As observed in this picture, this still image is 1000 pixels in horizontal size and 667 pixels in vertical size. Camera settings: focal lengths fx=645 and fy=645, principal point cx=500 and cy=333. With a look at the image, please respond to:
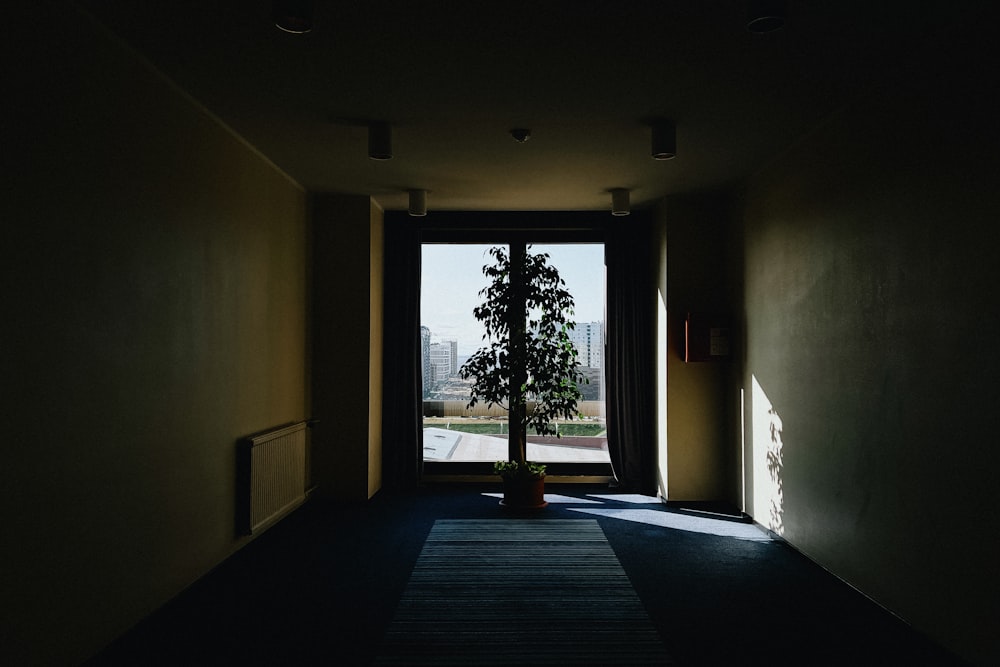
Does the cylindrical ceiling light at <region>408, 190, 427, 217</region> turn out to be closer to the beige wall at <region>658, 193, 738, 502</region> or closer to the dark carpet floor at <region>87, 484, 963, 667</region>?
the beige wall at <region>658, 193, 738, 502</region>

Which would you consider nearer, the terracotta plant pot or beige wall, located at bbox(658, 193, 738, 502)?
the terracotta plant pot

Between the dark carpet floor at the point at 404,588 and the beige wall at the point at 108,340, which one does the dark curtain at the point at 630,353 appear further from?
the beige wall at the point at 108,340

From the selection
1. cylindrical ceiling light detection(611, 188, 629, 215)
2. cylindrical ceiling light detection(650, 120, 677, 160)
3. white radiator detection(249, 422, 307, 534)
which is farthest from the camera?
cylindrical ceiling light detection(611, 188, 629, 215)

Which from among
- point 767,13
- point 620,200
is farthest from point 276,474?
point 767,13

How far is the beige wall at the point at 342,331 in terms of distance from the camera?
541 cm

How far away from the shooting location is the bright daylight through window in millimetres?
6094

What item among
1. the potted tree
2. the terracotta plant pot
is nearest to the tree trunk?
the potted tree

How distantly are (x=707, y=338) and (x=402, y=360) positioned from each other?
2671 millimetres

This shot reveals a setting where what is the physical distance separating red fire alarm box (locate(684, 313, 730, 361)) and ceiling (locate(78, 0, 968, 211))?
1.27m

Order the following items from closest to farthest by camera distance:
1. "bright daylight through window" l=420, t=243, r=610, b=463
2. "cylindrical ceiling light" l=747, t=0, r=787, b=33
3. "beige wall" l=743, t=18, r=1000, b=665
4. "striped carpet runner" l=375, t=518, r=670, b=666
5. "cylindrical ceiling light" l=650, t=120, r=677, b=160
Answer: "cylindrical ceiling light" l=747, t=0, r=787, b=33 → "beige wall" l=743, t=18, r=1000, b=665 → "striped carpet runner" l=375, t=518, r=670, b=666 → "cylindrical ceiling light" l=650, t=120, r=677, b=160 → "bright daylight through window" l=420, t=243, r=610, b=463

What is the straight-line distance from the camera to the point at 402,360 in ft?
19.4

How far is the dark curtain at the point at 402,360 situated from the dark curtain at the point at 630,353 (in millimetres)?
1771

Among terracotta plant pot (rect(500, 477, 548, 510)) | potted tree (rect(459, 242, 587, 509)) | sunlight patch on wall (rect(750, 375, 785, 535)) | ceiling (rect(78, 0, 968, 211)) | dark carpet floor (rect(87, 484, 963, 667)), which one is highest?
ceiling (rect(78, 0, 968, 211))

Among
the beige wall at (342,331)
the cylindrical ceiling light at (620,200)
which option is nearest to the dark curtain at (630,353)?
the cylindrical ceiling light at (620,200)
